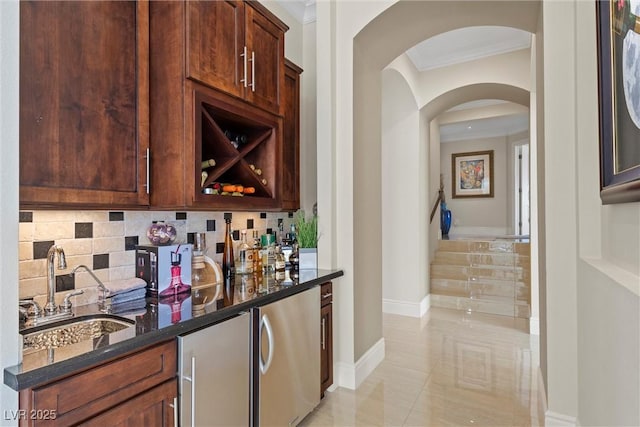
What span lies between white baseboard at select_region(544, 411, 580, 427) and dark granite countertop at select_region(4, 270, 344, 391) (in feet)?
4.81

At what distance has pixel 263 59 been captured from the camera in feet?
6.89

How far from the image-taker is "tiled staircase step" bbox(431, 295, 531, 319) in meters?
4.24

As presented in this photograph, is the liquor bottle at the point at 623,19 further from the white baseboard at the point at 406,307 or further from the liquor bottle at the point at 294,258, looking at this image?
the white baseboard at the point at 406,307

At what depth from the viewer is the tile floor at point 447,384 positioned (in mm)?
2135

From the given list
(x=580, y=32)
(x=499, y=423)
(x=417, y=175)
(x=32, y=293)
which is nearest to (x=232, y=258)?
(x=32, y=293)

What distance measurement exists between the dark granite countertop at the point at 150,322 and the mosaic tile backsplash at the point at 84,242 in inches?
6.3

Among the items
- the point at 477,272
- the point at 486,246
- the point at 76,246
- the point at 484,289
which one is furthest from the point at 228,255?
the point at 486,246

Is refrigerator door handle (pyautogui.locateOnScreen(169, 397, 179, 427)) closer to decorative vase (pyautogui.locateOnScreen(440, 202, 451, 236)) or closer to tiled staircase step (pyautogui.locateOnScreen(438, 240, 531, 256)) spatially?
tiled staircase step (pyautogui.locateOnScreen(438, 240, 531, 256))

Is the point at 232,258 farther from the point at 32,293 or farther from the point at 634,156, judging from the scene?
the point at 634,156

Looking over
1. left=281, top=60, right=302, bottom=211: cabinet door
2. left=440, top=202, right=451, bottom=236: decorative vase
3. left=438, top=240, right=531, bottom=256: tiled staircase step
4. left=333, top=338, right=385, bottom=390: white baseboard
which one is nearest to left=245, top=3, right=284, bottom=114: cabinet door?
left=281, top=60, right=302, bottom=211: cabinet door

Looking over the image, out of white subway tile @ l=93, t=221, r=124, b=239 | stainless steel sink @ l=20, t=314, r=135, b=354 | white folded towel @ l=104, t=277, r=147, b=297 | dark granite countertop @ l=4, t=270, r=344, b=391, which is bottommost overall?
stainless steel sink @ l=20, t=314, r=135, b=354

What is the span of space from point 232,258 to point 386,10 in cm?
203

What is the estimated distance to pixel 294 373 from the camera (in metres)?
1.92

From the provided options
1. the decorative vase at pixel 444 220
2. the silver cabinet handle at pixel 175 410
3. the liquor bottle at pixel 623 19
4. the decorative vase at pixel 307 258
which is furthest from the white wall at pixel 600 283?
the decorative vase at pixel 444 220
